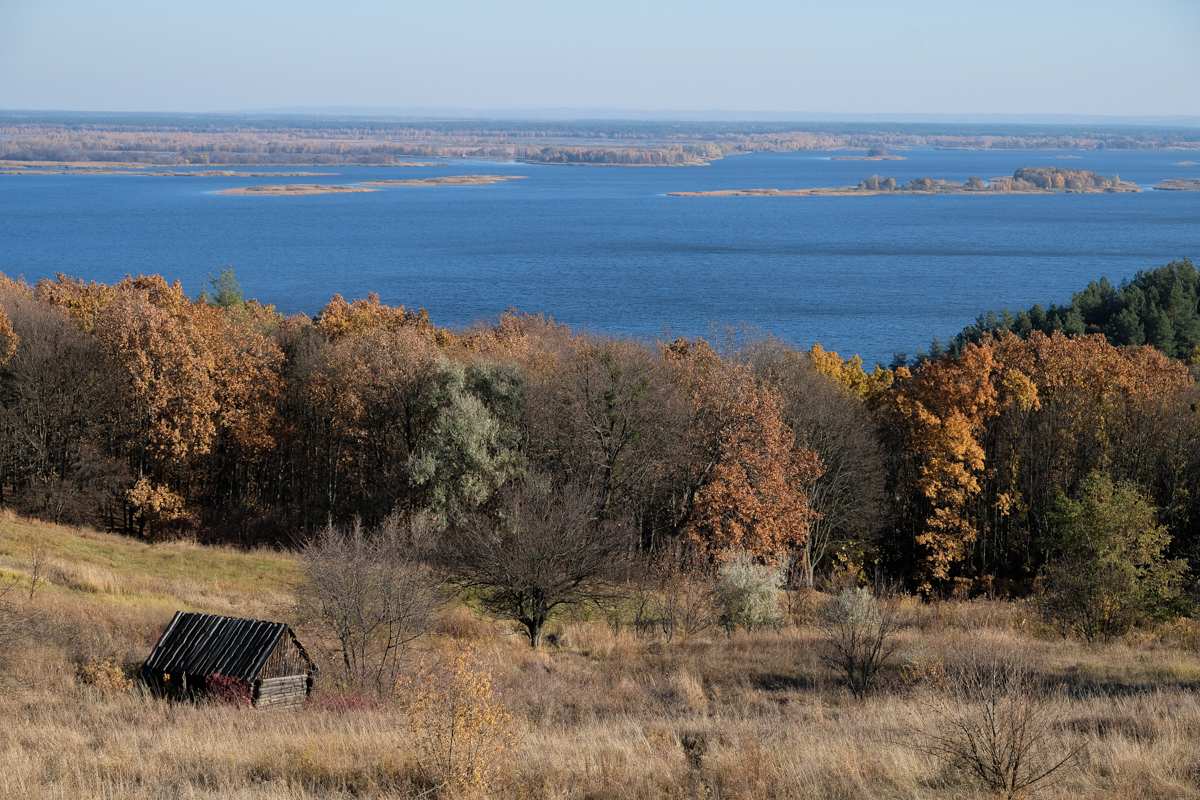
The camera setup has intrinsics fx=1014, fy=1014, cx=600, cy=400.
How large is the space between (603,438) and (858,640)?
16463mm

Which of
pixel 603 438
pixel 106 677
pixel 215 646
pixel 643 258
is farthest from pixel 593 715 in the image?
pixel 643 258

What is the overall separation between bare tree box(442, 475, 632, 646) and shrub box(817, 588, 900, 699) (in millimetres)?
6698

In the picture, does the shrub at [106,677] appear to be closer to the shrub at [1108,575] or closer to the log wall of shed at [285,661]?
the log wall of shed at [285,661]

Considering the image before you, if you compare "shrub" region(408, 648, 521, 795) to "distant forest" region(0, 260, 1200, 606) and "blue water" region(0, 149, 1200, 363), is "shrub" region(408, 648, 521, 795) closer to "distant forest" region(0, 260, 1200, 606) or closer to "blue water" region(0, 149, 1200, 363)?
"distant forest" region(0, 260, 1200, 606)

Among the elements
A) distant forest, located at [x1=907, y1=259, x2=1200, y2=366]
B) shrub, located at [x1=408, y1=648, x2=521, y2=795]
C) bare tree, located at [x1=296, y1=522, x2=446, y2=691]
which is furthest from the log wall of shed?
distant forest, located at [x1=907, y1=259, x2=1200, y2=366]

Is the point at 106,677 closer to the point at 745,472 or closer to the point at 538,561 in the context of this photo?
the point at 538,561

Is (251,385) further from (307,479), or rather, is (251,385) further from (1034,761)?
(1034,761)

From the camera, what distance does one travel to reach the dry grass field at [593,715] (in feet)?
33.6

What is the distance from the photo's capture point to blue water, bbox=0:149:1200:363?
311 feet

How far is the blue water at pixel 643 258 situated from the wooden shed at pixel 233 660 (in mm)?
48617

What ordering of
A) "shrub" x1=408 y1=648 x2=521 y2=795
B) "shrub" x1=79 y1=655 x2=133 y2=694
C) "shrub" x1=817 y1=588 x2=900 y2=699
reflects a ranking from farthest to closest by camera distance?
"shrub" x1=79 y1=655 x2=133 y2=694
"shrub" x1=817 y1=588 x2=900 y2=699
"shrub" x1=408 y1=648 x2=521 y2=795

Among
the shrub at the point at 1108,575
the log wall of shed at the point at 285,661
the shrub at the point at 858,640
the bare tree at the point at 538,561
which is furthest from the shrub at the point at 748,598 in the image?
the log wall of shed at the point at 285,661

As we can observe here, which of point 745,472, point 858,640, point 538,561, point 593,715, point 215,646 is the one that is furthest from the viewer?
point 745,472

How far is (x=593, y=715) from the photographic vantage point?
16.0 meters
